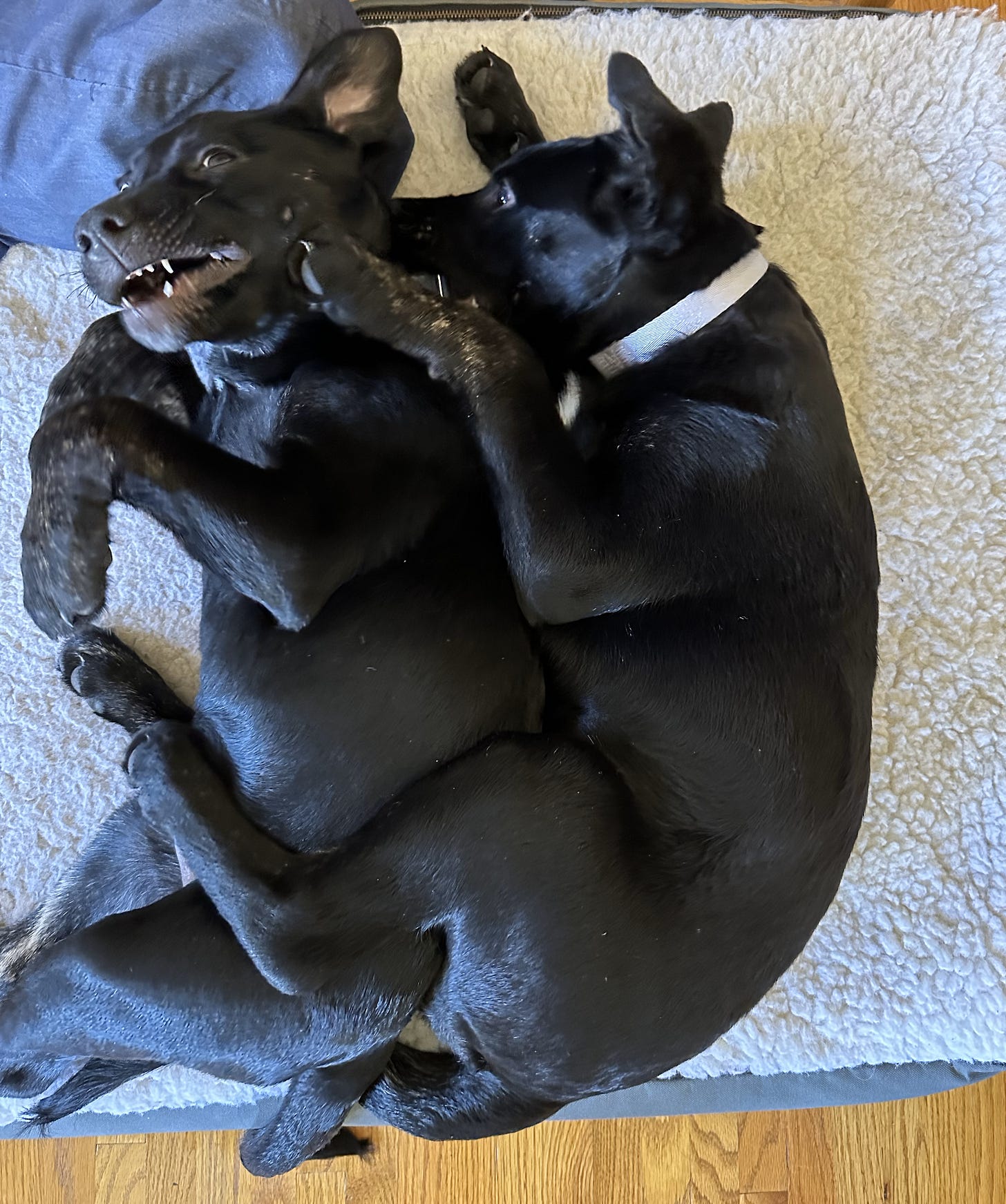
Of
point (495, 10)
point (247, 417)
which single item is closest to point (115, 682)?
point (247, 417)

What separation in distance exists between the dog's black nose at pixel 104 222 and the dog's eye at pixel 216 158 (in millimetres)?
139

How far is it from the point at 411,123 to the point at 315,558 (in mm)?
1010

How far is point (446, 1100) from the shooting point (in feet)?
4.82

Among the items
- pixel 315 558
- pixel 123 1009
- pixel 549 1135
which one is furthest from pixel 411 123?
pixel 549 1135

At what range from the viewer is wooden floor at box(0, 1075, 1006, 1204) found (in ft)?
6.33

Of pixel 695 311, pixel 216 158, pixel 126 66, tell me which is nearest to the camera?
pixel 216 158

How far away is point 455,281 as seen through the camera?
149cm

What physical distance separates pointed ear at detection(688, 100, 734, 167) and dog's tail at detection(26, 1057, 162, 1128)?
1657mm

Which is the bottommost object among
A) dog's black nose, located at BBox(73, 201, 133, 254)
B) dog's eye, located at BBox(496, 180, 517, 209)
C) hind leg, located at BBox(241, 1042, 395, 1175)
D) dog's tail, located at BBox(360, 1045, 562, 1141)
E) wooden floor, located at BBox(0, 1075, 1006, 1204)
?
wooden floor, located at BBox(0, 1075, 1006, 1204)

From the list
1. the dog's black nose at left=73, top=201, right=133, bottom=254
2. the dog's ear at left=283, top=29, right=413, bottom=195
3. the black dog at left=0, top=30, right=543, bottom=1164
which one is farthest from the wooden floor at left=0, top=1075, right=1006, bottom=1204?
the dog's ear at left=283, top=29, right=413, bottom=195

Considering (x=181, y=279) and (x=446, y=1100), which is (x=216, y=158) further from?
(x=446, y=1100)

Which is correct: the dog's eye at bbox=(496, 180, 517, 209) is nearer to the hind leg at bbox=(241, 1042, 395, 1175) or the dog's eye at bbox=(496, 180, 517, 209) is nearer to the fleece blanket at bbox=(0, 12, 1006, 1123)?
the fleece blanket at bbox=(0, 12, 1006, 1123)

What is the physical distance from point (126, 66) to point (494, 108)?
0.62 m

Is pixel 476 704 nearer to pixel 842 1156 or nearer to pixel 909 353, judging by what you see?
pixel 909 353
